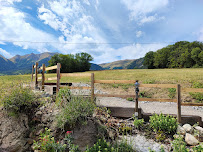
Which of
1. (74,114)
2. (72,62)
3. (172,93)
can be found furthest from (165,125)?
(72,62)

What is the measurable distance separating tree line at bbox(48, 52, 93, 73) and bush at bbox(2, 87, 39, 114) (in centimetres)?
4205

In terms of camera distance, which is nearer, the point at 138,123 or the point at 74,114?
the point at 74,114

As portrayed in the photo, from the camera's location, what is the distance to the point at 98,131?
3.66m

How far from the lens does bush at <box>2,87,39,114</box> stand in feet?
12.2

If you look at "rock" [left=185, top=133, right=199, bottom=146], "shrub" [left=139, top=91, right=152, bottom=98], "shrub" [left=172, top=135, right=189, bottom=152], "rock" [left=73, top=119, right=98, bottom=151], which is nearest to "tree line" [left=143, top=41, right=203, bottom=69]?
"shrub" [left=139, top=91, right=152, bottom=98]

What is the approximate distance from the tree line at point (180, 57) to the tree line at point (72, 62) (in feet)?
85.0

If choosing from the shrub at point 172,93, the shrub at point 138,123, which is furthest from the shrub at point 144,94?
the shrub at point 138,123

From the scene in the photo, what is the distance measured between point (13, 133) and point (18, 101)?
2.78 ft

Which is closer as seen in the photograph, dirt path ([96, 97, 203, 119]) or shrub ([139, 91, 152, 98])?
dirt path ([96, 97, 203, 119])

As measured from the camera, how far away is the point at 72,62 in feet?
162

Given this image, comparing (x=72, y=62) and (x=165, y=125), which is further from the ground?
(x=72, y=62)

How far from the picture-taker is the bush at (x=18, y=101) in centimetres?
372

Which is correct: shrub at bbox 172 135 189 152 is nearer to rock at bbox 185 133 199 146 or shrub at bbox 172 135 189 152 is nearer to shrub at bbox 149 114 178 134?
rock at bbox 185 133 199 146

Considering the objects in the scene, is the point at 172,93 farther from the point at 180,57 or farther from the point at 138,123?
the point at 180,57
